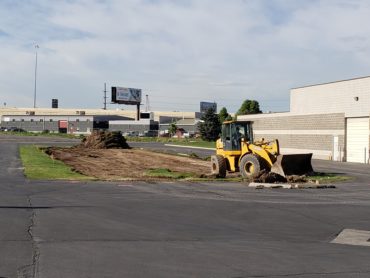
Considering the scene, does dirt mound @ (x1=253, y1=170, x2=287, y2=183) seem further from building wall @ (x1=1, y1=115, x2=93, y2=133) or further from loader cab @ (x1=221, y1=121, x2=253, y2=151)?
building wall @ (x1=1, y1=115, x2=93, y2=133)

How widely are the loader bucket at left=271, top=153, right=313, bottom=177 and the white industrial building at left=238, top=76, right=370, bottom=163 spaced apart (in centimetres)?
1809

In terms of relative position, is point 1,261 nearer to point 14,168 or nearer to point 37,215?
point 37,215

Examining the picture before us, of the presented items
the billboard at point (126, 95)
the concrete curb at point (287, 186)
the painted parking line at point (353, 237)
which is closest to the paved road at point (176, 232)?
the painted parking line at point (353, 237)

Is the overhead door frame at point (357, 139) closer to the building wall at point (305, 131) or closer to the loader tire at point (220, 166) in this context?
the building wall at point (305, 131)

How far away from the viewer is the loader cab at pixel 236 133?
96.3 ft

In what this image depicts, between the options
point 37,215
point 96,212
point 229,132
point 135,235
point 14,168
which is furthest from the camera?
point 14,168

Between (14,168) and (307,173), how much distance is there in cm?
1620

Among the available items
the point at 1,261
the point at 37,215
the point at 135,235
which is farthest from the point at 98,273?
the point at 37,215

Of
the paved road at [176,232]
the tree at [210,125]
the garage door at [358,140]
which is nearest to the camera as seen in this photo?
the paved road at [176,232]

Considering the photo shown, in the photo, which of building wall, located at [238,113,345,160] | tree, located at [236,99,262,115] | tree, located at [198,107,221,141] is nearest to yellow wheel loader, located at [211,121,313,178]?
building wall, located at [238,113,345,160]

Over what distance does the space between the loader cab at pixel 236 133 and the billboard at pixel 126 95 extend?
11208 cm

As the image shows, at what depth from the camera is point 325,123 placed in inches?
2014

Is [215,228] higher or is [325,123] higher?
[325,123]

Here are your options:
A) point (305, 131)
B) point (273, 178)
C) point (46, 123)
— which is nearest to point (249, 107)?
point (305, 131)
